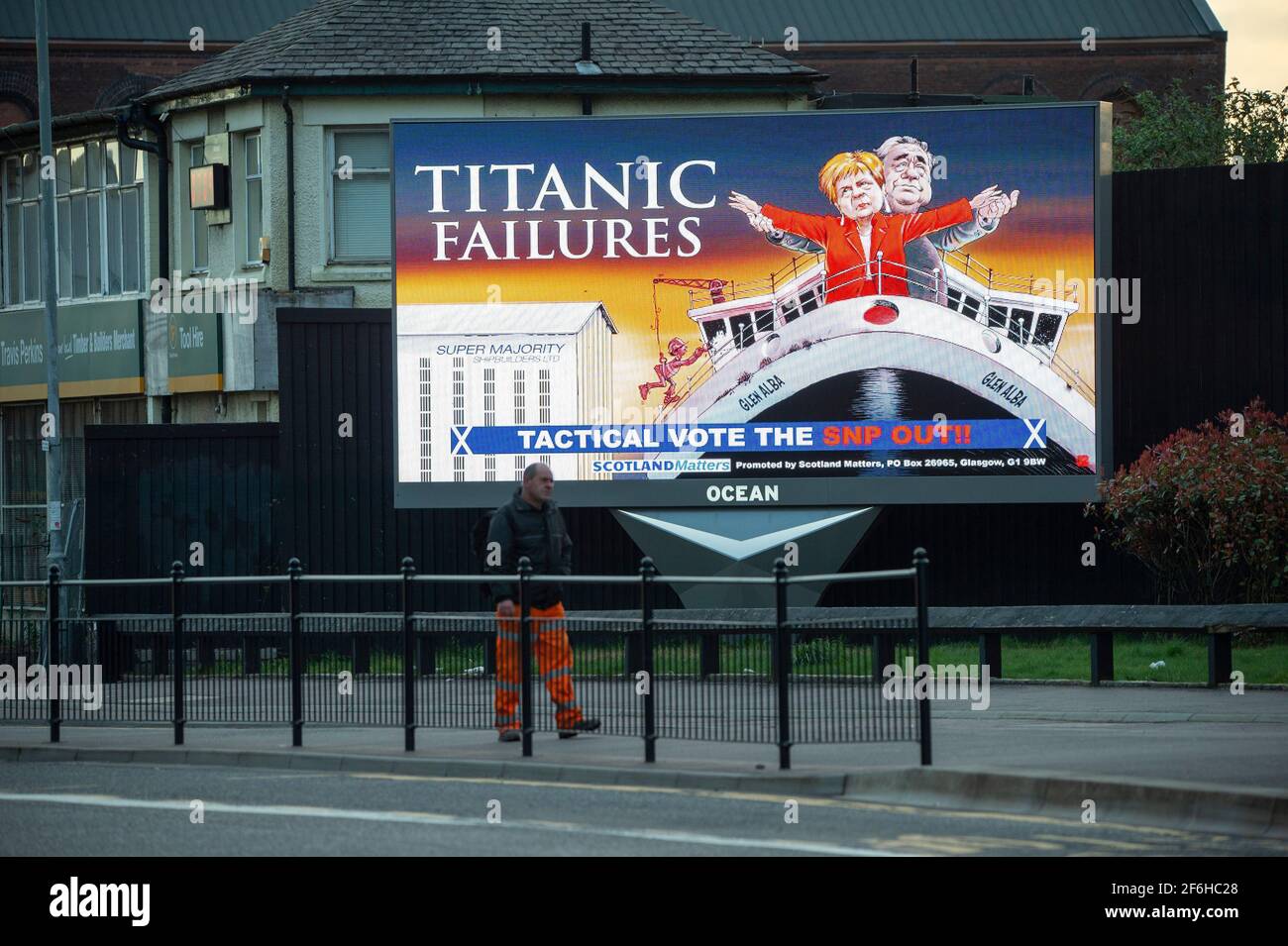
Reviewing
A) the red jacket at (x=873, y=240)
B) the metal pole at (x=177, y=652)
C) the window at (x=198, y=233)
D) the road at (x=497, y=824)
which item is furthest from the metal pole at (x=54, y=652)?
the window at (x=198, y=233)

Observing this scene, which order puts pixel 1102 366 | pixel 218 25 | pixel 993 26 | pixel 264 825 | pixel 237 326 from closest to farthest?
pixel 264 825, pixel 1102 366, pixel 237 326, pixel 218 25, pixel 993 26

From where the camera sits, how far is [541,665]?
14.2 m

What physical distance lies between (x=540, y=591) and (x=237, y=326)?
1624cm

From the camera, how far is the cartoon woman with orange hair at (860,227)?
2303 cm

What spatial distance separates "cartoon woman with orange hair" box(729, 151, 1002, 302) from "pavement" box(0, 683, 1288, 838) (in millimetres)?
6654

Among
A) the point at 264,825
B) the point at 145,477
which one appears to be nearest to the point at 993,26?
the point at 145,477

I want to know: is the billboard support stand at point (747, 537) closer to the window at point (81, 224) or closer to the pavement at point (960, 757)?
the pavement at point (960, 757)

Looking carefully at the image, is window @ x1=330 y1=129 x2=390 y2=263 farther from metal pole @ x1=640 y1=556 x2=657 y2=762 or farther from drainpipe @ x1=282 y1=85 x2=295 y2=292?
metal pole @ x1=640 y1=556 x2=657 y2=762

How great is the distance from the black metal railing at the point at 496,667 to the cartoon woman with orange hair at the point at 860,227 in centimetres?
844

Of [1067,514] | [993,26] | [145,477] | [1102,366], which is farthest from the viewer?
[993,26]

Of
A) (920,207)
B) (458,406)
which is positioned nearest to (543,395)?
(458,406)

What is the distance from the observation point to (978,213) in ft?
75.1

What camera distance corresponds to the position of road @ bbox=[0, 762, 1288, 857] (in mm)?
10070
